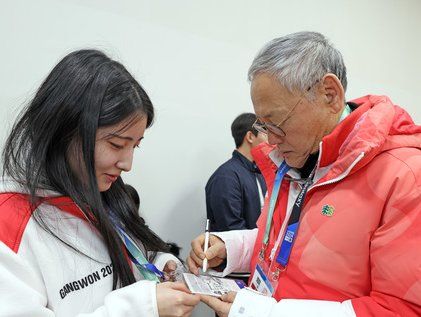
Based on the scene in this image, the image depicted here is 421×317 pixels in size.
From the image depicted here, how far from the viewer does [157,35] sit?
7.88ft

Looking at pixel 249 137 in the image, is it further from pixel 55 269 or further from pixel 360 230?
pixel 55 269

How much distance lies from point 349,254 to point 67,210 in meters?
0.72

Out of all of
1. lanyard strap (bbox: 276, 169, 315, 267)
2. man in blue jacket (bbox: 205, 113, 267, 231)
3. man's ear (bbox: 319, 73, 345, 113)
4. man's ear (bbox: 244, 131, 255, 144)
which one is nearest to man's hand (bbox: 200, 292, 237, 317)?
lanyard strap (bbox: 276, 169, 315, 267)

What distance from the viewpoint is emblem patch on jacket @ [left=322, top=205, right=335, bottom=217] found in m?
0.94

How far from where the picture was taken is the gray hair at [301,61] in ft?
3.16

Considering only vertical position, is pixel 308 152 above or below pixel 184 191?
above

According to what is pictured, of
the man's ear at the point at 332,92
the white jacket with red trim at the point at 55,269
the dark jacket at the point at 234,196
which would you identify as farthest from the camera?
the dark jacket at the point at 234,196

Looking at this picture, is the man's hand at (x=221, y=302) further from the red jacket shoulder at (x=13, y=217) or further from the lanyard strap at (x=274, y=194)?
the red jacket shoulder at (x=13, y=217)

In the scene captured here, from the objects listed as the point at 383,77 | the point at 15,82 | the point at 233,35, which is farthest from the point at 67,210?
the point at 383,77

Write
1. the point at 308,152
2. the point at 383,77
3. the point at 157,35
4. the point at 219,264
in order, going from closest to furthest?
1. the point at 308,152
2. the point at 219,264
3. the point at 157,35
4. the point at 383,77

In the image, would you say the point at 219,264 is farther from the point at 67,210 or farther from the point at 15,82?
the point at 15,82

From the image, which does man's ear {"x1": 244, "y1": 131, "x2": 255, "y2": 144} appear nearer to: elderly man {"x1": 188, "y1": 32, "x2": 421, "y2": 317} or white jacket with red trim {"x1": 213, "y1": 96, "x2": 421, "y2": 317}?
elderly man {"x1": 188, "y1": 32, "x2": 421, "y2": 317}

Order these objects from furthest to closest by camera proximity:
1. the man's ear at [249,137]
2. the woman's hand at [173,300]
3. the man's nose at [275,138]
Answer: the man's ear at [249,137] < the man's nose at [275,138] < the woman's hand at [173,300]

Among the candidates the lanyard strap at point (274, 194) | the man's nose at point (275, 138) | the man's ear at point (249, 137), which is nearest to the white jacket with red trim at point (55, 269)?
the lanyard strap at point (274, 194)
